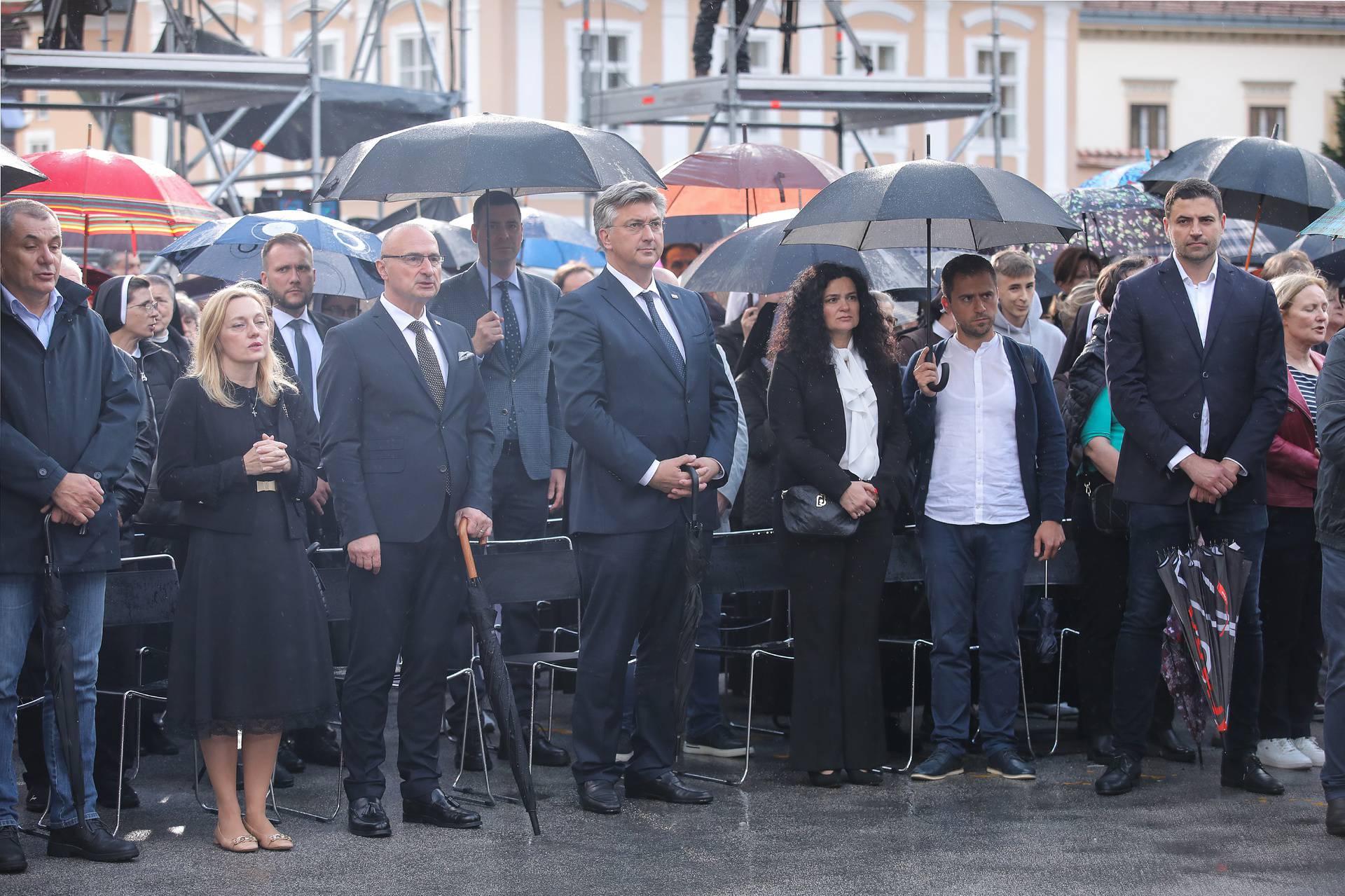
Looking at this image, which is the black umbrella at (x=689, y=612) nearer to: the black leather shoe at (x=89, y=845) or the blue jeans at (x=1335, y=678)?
the black leather shoe at (x=89, y=845)

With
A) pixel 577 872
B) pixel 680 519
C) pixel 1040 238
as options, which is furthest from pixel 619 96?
pixel 577 872

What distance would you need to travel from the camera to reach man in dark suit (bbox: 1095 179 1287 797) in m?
6.59

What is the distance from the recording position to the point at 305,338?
25.3 ft

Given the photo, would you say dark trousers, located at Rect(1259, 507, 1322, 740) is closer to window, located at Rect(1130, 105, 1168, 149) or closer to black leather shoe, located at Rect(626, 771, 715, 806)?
black leather shoe, located at Rect(626, 771, 715, 806)

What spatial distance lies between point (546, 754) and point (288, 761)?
1.02 meters

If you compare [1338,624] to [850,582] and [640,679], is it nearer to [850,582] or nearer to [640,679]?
[850,582]

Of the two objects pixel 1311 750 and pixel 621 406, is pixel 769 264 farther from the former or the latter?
pixel 1311 750

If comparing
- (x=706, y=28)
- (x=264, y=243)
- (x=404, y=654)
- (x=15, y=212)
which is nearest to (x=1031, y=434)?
(x=404, y=654)

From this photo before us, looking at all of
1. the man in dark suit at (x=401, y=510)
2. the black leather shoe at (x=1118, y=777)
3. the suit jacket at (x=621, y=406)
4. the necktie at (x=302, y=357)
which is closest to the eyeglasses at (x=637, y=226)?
the suit jacket at (x=621, y=406)

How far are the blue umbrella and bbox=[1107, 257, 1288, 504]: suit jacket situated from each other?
11.7ft

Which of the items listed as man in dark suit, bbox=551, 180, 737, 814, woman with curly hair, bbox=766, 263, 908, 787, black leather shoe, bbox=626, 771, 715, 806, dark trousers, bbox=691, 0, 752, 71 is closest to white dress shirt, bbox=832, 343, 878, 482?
woman with curly hair, bbox=766, 263, 908, 787

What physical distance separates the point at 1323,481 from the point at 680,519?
2241mm

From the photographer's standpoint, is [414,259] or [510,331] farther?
[510,331]

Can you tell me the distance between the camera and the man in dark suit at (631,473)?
6.49 m
